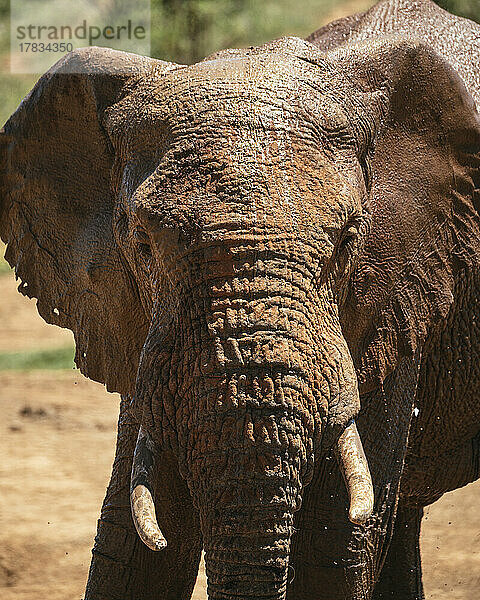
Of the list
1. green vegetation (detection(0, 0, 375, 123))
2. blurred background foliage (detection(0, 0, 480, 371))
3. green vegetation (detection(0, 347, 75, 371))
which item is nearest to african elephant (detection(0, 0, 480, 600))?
green vegetation (detection(0, 347, 75, 371))

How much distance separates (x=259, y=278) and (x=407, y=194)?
30.3 inches

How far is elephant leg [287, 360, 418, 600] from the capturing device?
340 centimetres

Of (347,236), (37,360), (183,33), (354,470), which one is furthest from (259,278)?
(183,33)

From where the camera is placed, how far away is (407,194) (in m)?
3.26

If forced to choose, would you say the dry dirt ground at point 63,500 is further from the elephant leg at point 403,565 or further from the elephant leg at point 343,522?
the elephant leg at point 343,522

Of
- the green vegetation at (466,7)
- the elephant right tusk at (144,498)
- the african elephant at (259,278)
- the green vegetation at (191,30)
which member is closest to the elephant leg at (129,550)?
the african elephant at (259,278)

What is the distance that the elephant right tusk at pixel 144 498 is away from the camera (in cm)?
260

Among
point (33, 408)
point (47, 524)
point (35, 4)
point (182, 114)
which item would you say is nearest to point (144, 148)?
point (182, 114)

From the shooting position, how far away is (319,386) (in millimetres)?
2678

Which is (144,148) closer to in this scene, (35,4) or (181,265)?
(181,265)

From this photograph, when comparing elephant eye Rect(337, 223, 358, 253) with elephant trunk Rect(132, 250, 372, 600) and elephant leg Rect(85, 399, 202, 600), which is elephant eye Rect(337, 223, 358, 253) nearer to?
elephant trunk Rect(132, 250, 372, 600)

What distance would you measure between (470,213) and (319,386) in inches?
39.3

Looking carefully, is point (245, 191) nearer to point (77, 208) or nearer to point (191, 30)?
point (77, 208)

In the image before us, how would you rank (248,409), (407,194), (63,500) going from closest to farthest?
(248,409) < (407,194) < (63,500)
